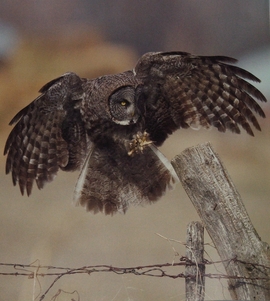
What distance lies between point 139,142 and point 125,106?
7.2 inches

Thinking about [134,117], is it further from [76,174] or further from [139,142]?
[76,174]

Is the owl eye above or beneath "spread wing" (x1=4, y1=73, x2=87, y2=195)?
above

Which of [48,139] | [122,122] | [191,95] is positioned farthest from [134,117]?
[48,139]

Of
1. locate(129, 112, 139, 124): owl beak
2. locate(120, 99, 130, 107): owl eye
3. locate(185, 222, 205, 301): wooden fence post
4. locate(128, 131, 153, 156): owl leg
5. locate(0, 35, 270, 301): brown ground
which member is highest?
locate(120, 99, 130, 107): owl eye

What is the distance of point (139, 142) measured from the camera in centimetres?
208

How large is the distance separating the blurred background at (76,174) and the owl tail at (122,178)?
0.15 ft

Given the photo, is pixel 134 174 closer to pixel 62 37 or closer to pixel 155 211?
pixel 155 211

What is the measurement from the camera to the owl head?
2.13 metres

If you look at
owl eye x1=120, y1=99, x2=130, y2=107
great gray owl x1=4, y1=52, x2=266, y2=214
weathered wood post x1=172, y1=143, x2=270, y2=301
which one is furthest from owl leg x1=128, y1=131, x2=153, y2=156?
weathered wood post x1=172, y1=143, x2=270, y2=301

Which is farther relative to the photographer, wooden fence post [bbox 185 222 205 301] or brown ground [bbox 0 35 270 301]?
brown ground [bbox 0 35 270 301]

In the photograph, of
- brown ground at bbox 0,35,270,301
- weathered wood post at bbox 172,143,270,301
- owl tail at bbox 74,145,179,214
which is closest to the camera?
weathered wood post at bbox 172,143,270,301

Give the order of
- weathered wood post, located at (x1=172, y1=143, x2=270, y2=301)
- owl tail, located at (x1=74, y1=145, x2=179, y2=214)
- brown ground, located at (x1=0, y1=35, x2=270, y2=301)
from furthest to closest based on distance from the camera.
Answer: owl tail, located at (x1=74, y1=145, x2=179, y2=214)
brown ground, located at (x1=0, y1=35, x2=270, y2=301)
weathered wood post, located at (x1=172, y1=143, x2=270, y2=301)

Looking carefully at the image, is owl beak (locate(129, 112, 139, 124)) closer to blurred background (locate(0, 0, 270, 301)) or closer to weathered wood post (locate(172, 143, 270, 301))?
blurred background (locate(0, 0, 270, 301))

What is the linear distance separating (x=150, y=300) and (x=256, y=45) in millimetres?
1197
